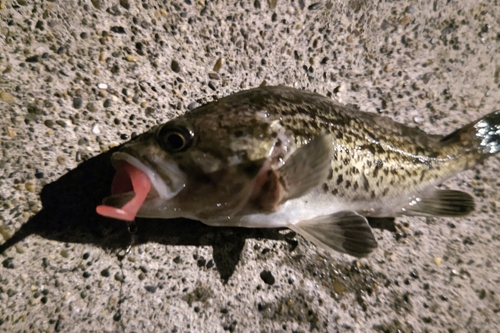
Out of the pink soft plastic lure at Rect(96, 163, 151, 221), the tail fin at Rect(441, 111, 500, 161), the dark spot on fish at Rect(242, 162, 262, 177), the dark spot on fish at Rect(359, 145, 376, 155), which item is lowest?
the pink soft plastic lure at Rect(96, 163, 151, 221)

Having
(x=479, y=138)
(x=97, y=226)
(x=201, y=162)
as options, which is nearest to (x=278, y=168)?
(x=201, y=162)

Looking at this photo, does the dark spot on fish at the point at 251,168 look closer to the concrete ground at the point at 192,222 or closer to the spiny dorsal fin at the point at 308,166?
the spiny dorsal fin at the point at 308,166

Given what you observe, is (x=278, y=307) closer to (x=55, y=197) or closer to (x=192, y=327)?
(x=192, y=327)

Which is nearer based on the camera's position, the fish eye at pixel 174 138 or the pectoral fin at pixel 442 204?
the fish eye at pixel 174 138

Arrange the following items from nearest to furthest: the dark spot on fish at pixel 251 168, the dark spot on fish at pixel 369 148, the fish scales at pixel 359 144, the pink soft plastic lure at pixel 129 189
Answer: the pink soft plastic lure at pixel 129 189 < the dark spot on fish at pixel 251 168 < the fish scales at pixel 359 144 < the dark spot on fish at pixel 369 148

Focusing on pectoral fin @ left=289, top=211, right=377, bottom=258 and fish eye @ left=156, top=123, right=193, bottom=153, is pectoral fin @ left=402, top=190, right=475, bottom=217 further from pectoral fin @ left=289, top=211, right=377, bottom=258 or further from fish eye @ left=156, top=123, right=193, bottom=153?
fish eye @ left=156, top=123, right=193, bottom=153

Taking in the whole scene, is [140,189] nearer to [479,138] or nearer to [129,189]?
[129,189]

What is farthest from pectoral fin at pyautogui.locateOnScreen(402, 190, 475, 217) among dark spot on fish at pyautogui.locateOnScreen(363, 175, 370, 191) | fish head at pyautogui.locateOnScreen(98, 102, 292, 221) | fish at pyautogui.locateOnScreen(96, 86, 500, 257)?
fish head at pyautogui.locateOnScreen(98, 102, 292, 221)

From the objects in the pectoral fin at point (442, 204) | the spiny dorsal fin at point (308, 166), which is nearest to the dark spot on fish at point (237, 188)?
the spiny dorsal fin at point (308, 166)
